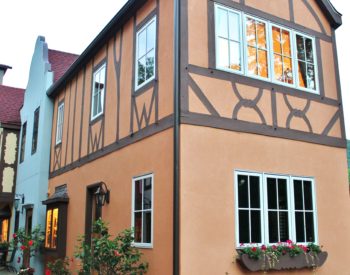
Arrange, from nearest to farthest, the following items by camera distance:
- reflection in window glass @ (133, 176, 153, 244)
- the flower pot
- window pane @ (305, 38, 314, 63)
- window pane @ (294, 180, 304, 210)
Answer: the flower pot < reflection in window glass @ (133, 176, 153, 244) < window pane @ (294, 180, 304, 210) < window pane @ (305, 38, 314, 63)

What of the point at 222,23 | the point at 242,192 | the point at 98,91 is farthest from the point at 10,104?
the point at 242,192

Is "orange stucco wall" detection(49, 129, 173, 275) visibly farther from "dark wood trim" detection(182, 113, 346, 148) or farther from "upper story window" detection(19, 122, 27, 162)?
"upper story window" detection(19, 122, 27, 162)

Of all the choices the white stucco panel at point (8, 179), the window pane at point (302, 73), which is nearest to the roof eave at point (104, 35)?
the window pane at point (302, 73)

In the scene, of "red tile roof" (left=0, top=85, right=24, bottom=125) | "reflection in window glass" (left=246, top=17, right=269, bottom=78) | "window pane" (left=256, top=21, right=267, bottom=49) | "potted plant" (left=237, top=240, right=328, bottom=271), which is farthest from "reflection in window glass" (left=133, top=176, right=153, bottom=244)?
"red tile roof" (left=0, top=85, right=24, bottom=125)

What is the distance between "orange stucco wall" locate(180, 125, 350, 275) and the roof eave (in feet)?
11.6

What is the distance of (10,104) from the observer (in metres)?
19.4

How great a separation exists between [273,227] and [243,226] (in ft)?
2.18

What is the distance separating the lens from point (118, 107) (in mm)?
9297

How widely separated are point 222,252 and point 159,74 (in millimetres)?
3238

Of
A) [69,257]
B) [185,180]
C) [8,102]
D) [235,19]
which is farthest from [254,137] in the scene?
[8,102]

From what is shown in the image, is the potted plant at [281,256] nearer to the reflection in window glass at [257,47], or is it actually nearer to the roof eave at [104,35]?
the reflection in window glass at [257,47]

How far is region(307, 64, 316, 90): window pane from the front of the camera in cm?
875

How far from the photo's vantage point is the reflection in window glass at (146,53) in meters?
8.16

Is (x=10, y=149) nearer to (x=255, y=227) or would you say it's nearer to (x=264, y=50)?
(x=264, y=50)
